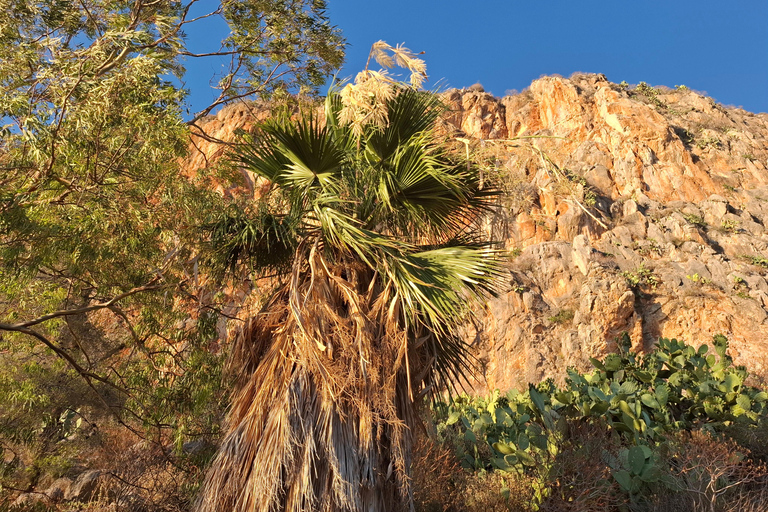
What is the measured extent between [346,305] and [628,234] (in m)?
22.3

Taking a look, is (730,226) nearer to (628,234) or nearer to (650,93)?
(628,234)

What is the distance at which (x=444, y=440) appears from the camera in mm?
8453

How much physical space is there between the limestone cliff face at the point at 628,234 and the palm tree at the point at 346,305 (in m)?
10.2

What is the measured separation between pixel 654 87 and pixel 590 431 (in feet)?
116

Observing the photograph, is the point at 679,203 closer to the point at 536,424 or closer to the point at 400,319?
the point at 536,424

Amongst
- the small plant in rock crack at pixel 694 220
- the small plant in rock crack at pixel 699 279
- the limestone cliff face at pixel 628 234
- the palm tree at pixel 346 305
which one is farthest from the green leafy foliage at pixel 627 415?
the small plant in rock crack at pixel 694 220

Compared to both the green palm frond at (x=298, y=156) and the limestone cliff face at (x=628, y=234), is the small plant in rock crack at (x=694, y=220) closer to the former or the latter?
the limestone cliff face at (x=628, y=234)

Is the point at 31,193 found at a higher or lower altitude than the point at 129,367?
higher

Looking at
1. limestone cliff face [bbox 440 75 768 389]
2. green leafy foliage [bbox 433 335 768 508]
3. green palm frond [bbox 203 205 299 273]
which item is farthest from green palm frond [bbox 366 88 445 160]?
limestone cliff face [bbox 440 75 768 389]

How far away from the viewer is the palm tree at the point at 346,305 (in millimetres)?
4055

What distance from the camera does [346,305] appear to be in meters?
4.80

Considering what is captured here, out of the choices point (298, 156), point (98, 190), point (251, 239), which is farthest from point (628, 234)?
point (98, 190)

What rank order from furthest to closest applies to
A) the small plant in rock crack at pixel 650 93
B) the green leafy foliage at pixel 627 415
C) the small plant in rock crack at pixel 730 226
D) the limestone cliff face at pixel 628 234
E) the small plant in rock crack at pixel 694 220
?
1. the small plant in rock crack at pixel 650 93
2. the small plant in rock crack at pixel 694 220
3. the small plant in rock crack at pixel 730 226
4. the limestone cliff face at pixel 628 234
5. the green leafy foliage at pixel 627 415

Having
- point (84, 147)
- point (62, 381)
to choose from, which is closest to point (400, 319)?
point (84, 147)
